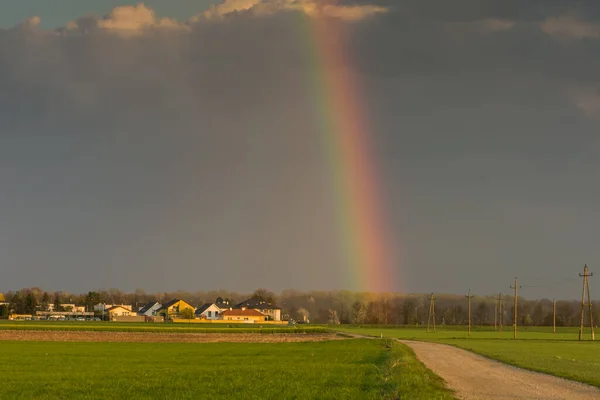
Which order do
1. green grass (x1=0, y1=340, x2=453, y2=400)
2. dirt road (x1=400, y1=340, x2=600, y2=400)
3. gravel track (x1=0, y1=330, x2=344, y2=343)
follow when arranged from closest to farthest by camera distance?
1. green grass (x1=0, y1=340, x2=453, y2=400)
2. dirt road (x1=400, y1=340, x2=600, y2=400)
3. gravel track (x1=0, y1=330, x2=344, y2=343)

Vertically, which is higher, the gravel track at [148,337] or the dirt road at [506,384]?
the dirt road at [506,384]

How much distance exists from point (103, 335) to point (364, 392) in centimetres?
8533

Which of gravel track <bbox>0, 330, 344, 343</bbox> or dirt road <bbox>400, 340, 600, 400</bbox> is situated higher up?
dirt road <bbox>400, 340, 600, 400</bbox>

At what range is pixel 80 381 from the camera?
36.7 meters

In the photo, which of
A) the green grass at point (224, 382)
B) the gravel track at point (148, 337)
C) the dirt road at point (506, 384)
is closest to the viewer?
the green grass at point (224, 382)

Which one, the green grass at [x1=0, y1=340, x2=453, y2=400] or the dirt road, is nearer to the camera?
the green grass at [x1=0, y1=340, x2=453, y2=400]

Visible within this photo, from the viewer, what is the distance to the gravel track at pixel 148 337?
329 ft

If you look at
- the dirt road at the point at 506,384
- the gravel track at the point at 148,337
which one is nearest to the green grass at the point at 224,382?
the dirt road at the point at 506,384

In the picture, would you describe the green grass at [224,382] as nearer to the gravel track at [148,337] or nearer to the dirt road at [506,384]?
the dirt road at [506,384]

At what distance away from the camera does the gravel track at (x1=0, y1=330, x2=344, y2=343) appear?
100 metres

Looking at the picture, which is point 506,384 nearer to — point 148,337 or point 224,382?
point 224,382

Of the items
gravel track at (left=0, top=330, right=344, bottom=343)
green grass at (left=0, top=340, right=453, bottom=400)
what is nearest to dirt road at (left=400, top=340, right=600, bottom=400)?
green grass at (left=0, top=340, right=453, bottom=400)

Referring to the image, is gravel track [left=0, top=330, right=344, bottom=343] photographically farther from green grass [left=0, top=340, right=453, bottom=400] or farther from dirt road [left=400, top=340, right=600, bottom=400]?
dirt road [left=400, top=340, right=600, bottom=400]

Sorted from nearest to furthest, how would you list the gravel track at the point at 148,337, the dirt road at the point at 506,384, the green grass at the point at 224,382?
the green grass at the point at 224,382, the dirt road at the point at 506,384, the gravel track at the point at 148,337
